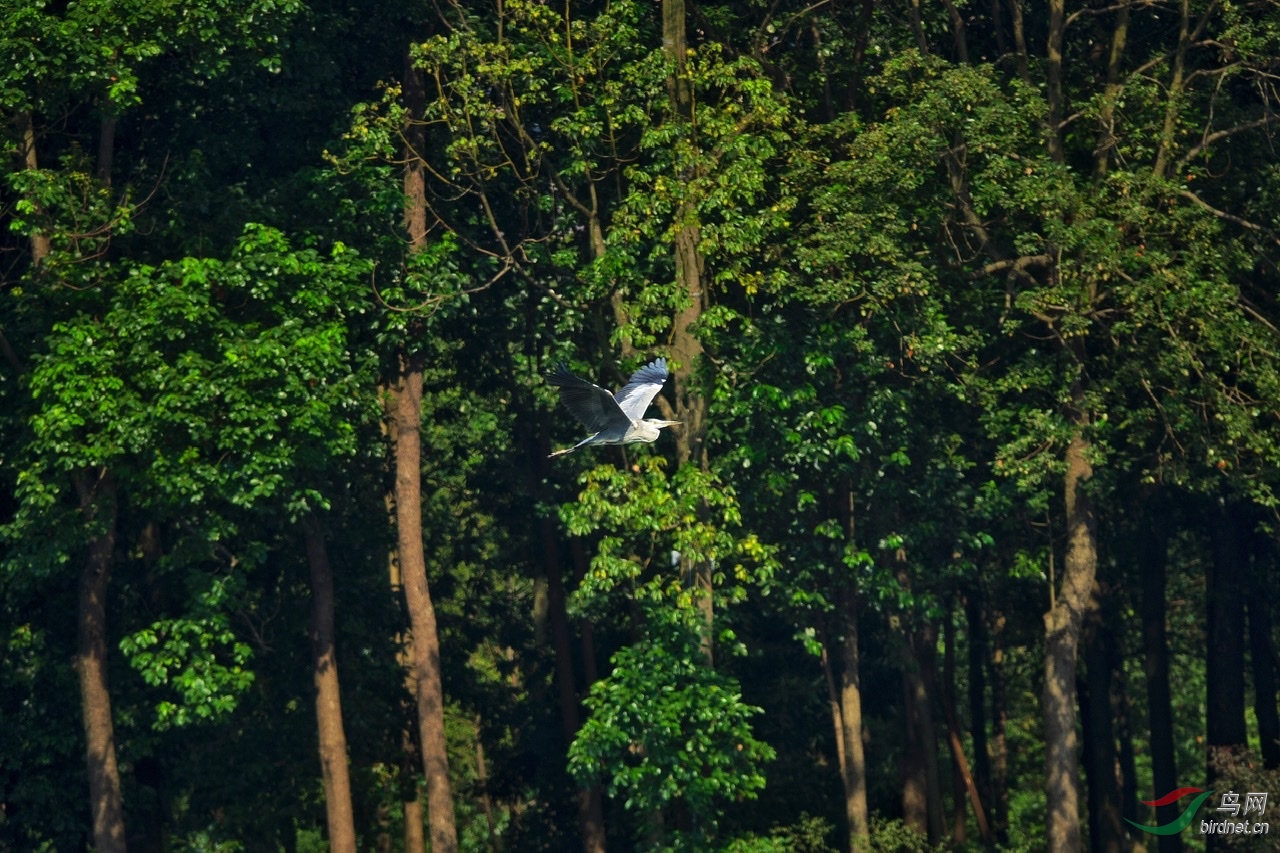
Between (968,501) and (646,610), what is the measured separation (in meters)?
5.14

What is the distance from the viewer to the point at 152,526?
79.5ft

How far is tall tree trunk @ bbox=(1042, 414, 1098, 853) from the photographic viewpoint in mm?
22500

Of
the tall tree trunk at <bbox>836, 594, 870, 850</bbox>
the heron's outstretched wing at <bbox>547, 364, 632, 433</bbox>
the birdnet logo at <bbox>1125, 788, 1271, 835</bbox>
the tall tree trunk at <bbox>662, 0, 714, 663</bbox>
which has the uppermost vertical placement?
the tall tree trunk at <bbox>662, 0, 714, 663</bbox>

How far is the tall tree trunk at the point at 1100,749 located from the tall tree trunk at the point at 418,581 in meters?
10.6

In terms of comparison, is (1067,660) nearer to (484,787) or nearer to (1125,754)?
(1125,754)

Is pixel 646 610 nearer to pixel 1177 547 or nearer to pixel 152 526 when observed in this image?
pixel 152 526

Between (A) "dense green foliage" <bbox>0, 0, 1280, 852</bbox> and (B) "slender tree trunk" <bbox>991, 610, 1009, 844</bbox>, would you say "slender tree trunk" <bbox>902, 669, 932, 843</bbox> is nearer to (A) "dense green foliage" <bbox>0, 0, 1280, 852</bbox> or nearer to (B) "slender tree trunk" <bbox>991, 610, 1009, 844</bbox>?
(A) "dense green foliage" <bbox>0, 0, 1280, 852</bbox>

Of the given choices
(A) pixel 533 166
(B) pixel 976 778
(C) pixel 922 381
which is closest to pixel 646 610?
(C) pixel 922 381

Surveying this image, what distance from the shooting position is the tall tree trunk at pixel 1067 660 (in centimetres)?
2250

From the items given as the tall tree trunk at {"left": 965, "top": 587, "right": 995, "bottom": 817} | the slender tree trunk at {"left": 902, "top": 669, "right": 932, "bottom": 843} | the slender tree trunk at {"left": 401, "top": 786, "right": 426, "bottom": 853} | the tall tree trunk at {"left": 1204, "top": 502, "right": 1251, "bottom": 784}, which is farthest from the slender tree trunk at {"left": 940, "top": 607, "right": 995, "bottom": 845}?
the slender tree trunk at {"left": 401, "top": 786, "right": 426, "bottom": 853}

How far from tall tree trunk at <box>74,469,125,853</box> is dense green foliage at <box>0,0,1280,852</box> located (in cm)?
36

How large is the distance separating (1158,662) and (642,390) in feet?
45.8

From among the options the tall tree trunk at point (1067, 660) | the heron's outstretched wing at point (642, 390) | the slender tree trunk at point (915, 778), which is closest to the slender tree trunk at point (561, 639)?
the slender tree trunk at point (915, 778)

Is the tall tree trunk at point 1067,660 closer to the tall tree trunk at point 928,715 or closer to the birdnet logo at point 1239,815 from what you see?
the birdnet logo at point 1239,815
